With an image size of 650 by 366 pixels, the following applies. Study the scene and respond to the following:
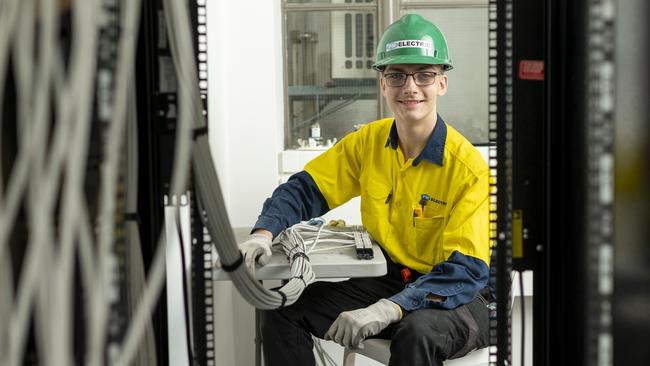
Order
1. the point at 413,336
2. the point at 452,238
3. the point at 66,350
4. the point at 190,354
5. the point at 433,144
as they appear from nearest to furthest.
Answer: the point at 66,350 → the point at 190,354 → the point at 413,336 → the point at 452,238 → the point at 433,144

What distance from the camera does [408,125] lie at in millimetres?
2227

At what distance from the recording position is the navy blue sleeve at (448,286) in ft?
5.98

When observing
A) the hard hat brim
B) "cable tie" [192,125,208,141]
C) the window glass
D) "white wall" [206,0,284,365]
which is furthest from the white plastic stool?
the window glass

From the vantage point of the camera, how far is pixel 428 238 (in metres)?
2.10

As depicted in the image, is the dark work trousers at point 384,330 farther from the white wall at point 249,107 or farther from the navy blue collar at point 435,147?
the white wall at point 249,107

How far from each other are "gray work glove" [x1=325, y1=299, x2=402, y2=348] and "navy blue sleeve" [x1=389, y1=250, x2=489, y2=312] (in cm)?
4

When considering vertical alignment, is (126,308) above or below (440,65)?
below

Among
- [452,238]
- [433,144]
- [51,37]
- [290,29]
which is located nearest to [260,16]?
[290,29]

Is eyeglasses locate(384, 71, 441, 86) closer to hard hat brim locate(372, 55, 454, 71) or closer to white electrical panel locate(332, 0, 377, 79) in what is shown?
hard hat brim locate(372, 55, 454, 71)

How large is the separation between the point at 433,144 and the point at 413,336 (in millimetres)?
702

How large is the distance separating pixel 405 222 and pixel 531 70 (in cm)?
112

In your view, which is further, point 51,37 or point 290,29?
point 290,29

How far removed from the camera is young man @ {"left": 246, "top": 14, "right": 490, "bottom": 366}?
5.83 feet

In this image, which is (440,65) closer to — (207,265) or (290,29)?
(207,265)
